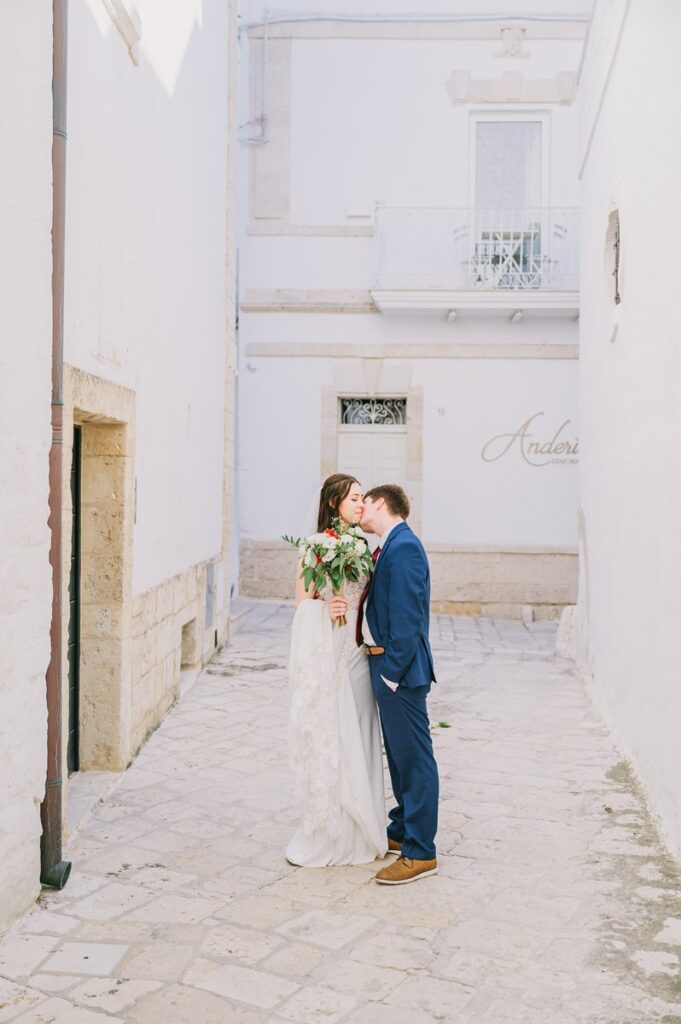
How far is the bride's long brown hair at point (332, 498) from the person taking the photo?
4969 mm

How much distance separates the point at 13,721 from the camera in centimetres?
404

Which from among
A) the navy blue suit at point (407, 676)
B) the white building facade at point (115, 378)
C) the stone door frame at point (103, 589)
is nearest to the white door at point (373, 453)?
the white building facade at point (115, 378)

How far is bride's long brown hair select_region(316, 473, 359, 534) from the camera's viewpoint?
4969mm

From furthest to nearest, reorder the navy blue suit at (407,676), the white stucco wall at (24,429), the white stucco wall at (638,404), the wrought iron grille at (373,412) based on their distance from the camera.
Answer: the wrought iron grille at (373,412) < the white stucco wall at (638,404) < the navy blue suit at (407,676) < the white stucco wall at (24,429)

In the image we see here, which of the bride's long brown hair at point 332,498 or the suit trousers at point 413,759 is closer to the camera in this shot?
the suit trousers at point 413,759

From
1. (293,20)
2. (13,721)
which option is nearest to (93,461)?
(13,721)

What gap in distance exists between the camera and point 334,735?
477cm

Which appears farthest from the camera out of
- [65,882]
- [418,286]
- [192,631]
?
[418,286]

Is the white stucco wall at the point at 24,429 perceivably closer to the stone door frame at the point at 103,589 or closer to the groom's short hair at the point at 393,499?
the groom's short hair at the point at 393,499

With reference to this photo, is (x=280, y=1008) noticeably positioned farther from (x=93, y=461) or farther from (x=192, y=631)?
→ (x=192, y=631)

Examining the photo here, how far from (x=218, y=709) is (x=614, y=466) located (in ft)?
12.1

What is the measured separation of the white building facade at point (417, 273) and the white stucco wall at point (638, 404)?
4.72m

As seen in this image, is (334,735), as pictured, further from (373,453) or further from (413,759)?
(373,453)

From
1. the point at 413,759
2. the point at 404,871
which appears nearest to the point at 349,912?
the point at 404,871
